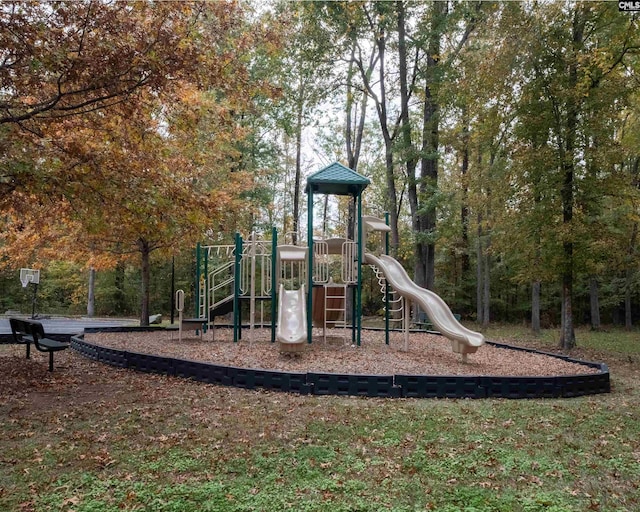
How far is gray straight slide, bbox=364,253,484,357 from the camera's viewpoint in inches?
340

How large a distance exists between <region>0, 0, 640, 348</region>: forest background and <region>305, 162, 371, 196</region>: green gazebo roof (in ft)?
6.90

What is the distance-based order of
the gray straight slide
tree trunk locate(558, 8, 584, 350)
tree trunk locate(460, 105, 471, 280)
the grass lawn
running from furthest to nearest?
tree trunk locate(460, 105, 471, 280), tree trunk locate(558, 8, 584, 350), the gray straight slide, the grass lawn

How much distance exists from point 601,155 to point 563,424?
329 inches

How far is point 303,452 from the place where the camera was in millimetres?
4266

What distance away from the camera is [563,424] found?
210 inches

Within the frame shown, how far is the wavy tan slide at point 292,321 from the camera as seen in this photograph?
8.36 m

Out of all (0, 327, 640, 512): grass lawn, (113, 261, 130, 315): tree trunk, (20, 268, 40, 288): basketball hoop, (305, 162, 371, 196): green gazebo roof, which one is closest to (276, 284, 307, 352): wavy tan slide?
(0, 327, 640, 512): grass lawn

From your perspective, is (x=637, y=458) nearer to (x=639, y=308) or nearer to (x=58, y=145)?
(x=58, y=145)

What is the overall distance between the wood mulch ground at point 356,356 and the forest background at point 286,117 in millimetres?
2508

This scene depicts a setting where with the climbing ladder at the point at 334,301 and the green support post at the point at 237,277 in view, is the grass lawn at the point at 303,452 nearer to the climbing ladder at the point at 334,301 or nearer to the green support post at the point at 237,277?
the green support post at the point at 237,277

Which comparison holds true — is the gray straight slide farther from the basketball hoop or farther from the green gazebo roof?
the basketball hoop

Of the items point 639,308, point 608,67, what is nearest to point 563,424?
point 608,67

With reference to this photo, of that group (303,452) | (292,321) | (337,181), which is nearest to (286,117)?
(337,181)

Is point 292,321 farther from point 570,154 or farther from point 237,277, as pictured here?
point 570,154
